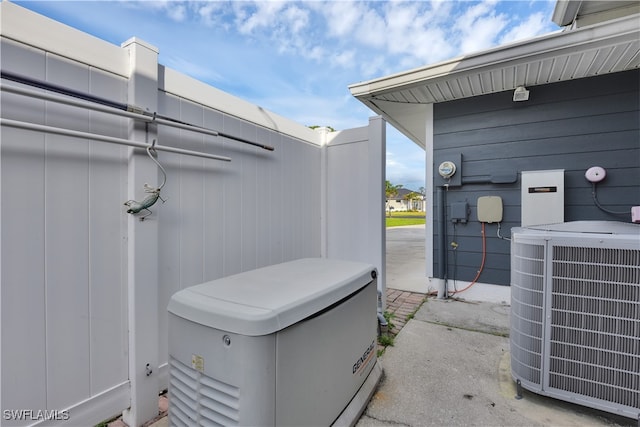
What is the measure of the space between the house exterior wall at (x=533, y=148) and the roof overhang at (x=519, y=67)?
173 millimetres

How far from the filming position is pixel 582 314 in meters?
1.53

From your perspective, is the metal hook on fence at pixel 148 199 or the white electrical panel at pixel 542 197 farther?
the white electrical panel at pixel 542 197

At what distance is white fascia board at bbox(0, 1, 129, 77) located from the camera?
48.0 inches

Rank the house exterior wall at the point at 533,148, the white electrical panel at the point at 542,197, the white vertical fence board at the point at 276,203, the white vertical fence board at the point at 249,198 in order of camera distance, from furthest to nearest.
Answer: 1. the white electrical panel at the point at 542,197
2. the house exterior wall at the point at 533,148
3. the white vertical fence board at the point at 276,203
4. the white vertical fence board at the point at 249,198

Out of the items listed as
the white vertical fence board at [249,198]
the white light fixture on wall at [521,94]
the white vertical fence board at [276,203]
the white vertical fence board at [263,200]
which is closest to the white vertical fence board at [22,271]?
the white vertical fence board at [249,198]

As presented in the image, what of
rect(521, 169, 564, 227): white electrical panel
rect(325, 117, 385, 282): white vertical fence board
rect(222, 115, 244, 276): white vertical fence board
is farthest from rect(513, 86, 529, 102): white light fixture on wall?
rect(222, 115, 244, 276): white vertical fence board

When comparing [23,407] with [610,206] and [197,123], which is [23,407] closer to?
[197,123]

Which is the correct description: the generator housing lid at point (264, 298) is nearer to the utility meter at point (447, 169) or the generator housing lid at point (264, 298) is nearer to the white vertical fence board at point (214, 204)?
the white vertical fence board at point (214, 204)

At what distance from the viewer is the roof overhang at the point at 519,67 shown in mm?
2398

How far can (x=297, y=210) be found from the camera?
120 inches

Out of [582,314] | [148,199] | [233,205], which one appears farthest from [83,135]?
[582,314]

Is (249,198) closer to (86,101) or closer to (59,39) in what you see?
(86,101)

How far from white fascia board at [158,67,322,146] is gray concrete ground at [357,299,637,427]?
2315 mm

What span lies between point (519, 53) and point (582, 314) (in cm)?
245
